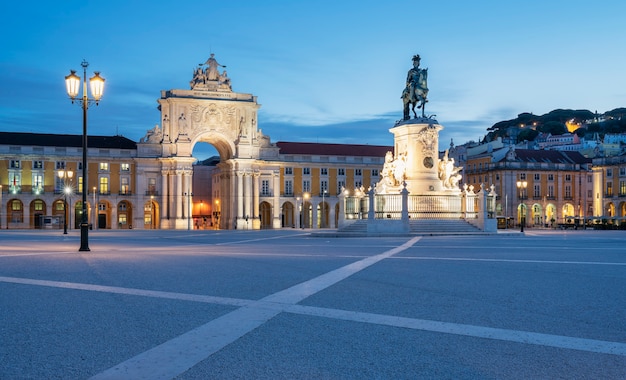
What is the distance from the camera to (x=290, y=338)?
7.08 meters

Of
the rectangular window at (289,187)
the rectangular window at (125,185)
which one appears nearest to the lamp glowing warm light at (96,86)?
the rectangular window at (125,185)

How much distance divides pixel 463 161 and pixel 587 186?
17.7 metres

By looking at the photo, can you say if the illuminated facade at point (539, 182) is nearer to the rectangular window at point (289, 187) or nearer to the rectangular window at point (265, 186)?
the rectangular window at point (289, 187)

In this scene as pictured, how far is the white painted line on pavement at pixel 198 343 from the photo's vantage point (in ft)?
19.0

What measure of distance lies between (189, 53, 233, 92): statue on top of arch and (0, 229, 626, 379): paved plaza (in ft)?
223

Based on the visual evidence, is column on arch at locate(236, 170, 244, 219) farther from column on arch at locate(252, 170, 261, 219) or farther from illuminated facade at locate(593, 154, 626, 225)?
illuminated facade at locate(593, 154, 626, 225)

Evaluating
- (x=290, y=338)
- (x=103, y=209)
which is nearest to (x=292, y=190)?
(x=103, y=209)

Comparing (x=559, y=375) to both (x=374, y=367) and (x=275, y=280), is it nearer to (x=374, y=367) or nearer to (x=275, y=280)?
(x=374, y=367)

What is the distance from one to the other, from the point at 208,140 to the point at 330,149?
17278mm

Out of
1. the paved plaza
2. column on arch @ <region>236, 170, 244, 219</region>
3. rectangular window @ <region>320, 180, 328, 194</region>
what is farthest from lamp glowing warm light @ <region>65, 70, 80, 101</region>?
rectangular window @ <region>320, 180, 328, 194</region>

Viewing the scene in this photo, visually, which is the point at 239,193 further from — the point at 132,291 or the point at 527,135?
the point at 527,135

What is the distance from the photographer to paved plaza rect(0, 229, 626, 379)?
5.94 metres

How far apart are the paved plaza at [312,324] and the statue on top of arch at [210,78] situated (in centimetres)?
6811

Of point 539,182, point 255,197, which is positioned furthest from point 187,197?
point 539,182
